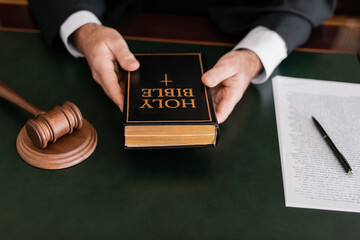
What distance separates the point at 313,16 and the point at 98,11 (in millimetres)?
798

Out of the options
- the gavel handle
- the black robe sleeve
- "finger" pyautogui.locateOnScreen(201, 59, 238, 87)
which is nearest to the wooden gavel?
the gavel handle

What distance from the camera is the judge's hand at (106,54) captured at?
97 centimetres

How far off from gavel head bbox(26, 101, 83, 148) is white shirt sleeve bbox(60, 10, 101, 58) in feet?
1.39

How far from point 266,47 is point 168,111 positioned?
52 cm

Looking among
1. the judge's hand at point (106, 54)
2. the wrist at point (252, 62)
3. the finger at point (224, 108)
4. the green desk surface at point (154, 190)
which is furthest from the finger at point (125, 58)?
the wrist at point (252, 62)

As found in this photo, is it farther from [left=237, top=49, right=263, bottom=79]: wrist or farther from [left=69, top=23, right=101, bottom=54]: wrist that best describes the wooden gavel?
[left=237, top=49, right=263, bottom=79]: wrist

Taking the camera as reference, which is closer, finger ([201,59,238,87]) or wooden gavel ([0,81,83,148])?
wooden gavel ([0,81,83,148])

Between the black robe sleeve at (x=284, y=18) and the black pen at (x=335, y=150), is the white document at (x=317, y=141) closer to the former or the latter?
the black pen at (x=335, y=150)

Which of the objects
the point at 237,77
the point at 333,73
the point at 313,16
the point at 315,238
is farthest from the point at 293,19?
the point at 315,238

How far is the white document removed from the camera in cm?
83

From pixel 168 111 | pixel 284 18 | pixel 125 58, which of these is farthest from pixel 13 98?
pixel 284 18

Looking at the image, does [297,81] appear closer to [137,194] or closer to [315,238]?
[315,238]

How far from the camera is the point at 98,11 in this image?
128 centimetres

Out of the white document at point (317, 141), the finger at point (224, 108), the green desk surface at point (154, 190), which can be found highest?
the finger at point (224, 108)
